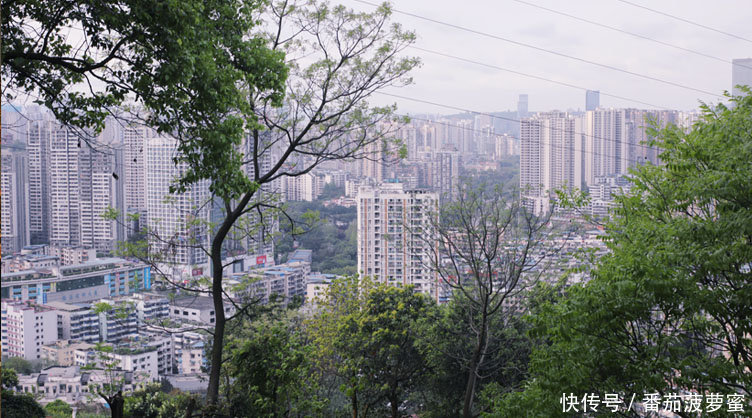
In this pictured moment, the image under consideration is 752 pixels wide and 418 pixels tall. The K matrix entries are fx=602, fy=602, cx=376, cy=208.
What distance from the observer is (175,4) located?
140 inches

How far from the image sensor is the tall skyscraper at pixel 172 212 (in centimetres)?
622

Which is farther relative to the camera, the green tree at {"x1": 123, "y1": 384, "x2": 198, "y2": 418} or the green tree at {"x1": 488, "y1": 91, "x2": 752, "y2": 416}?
the green tree at {"x1": 123, "y1": 384, "x2": 198, "y2": 418}

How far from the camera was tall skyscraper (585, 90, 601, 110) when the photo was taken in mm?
14984

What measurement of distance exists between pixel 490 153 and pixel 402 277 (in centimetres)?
542

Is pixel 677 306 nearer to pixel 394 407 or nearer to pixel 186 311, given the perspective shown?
pixel 394 407

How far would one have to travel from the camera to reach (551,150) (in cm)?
1293

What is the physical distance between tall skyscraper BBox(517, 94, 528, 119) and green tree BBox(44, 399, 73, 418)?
1177 centimetres

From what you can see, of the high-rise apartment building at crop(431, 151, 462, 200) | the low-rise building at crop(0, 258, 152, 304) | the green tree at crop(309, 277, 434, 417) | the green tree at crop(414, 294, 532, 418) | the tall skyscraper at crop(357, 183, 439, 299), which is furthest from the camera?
the high-rise apartment building at crop(431, 151, 462, 200)

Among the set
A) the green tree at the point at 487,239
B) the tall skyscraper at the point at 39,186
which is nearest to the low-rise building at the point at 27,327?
the tall skyscraper at the point at 39,186

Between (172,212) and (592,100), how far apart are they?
11.9 metres

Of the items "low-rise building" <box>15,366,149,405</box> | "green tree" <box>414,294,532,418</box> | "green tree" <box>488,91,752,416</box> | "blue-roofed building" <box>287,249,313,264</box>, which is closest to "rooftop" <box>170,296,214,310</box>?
"low-rise building" <box>15,366,149,405</box>

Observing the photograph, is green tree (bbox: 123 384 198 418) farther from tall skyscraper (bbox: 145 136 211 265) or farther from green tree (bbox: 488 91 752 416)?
green tree (bbox: 488 91 752 416)

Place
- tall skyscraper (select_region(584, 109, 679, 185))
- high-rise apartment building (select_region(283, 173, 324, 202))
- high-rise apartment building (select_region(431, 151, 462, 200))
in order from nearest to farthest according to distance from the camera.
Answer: high-rise apartment building (select_region(431, 151, 462, 200))
high-rise apartment building (select_region(283, 173, 324, 202))
tall skyscraper (select_region(584, 109, 679, 185))

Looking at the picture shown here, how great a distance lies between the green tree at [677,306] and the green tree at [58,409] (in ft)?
19.5
